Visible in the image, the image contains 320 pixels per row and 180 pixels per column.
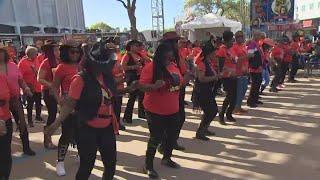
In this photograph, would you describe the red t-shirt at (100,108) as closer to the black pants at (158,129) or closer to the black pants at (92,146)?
the black pants at (92,146)

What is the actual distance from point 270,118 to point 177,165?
4051 mm

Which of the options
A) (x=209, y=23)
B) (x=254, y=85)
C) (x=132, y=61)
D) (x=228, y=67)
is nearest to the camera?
(x=228, y=67)

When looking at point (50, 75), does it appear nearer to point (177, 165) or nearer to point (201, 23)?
point (177, 165)

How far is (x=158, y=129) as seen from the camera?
19.1 feet

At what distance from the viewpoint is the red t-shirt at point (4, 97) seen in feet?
16.9

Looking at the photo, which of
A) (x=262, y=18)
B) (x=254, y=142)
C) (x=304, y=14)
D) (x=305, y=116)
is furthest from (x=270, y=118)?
(x=304, y=14)

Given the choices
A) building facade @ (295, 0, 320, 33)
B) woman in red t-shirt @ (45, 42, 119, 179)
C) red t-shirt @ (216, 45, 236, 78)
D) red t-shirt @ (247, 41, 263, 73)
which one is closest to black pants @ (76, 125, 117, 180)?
woman in red t-shirt @ (45, 42, 119, 179)

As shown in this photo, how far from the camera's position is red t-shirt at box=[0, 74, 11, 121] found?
16.9 ft

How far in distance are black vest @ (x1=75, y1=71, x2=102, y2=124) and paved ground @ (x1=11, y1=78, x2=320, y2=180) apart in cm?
177

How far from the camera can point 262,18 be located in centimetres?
2214

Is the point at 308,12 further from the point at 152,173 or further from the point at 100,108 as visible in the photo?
the point at 100,108

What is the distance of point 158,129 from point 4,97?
6.01ft

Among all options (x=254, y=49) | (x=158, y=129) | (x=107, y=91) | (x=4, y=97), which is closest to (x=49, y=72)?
(x=4, y=97)

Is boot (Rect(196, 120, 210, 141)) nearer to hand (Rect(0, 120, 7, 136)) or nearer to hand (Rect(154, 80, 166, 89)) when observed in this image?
hand (Rect(154, 80, 166, 89))
